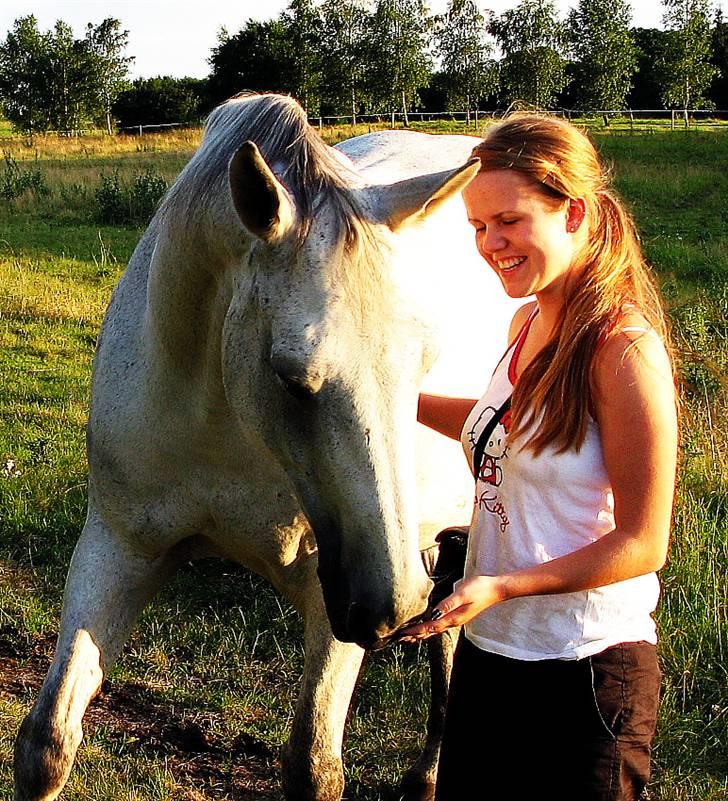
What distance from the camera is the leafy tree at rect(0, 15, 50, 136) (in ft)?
142

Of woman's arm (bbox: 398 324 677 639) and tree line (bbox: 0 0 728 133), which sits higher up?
tree line (bbox: 0 0 728 133)

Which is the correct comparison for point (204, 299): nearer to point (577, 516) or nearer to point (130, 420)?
point (130, 420)

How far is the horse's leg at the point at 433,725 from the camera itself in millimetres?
3061

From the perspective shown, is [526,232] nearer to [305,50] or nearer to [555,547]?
[555,547]

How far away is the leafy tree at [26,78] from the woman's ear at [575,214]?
44791mm

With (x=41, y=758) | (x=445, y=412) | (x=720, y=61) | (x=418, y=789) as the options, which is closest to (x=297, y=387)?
(x=445, y=412)

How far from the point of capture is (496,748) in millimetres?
1987

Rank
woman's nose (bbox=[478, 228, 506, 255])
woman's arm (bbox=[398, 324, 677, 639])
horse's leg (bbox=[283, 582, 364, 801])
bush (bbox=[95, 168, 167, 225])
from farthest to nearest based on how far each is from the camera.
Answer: bush (bbox=[95, 168, 167, 225]) → horse's leg (bbox=[283, 582, 364, 801]) → woman's nose (bbox=[478, 228, 506, 255]) → woman's arm (bbox=[398, 324, 677, 639])

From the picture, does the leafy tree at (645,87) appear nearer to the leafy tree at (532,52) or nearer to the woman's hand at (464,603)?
the leafy tree at (532,52)

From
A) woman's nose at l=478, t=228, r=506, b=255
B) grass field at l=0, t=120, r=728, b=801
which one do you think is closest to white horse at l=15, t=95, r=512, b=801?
woman's nose at l=478, t=228, r=506, b=255

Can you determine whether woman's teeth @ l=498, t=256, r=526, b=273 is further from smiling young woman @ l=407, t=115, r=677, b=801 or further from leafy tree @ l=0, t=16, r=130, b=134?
leafy tree @ l=0, t=16, r=130, b=134

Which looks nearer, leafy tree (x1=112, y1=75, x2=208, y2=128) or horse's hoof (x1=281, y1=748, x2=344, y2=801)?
horse's hoof (x1=281, y1=748, x2=344, y2=801)

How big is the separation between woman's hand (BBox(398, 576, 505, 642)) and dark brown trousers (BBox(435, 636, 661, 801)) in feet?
0.84

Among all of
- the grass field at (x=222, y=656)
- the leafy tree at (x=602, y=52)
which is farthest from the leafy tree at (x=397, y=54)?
the grass field at (x=222, y=656)
